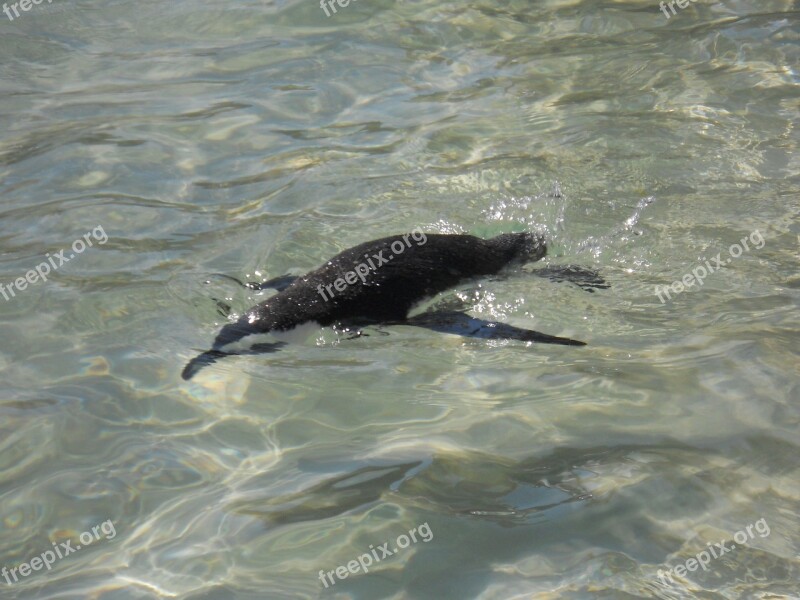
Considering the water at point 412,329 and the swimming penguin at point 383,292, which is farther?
the swimming penguin at point 383,292

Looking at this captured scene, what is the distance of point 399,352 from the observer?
14.3 feet

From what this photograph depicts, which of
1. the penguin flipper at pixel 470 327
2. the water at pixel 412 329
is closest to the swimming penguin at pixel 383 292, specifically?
the penguin flipper at pixel 470 327

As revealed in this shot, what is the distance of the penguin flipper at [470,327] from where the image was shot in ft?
13.9

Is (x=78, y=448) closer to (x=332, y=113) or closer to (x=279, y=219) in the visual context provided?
(x=279, y=219)

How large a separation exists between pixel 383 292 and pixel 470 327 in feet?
1.47

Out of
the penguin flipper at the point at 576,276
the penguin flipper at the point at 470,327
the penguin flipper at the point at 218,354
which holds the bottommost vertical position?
the penguin flipper at the point at 576,276

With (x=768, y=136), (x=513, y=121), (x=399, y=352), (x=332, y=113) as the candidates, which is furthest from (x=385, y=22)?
(x=399, y=352)

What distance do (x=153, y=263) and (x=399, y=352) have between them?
70.2 inches

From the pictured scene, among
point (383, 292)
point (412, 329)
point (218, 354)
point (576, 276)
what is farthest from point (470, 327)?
point (218, 354)

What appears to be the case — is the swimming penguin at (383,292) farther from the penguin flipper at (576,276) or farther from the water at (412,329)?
the penguin flipper at (576,276)

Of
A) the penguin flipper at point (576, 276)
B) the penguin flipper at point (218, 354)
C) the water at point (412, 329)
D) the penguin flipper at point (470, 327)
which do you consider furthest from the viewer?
the penguin flipper at point (576, 276)

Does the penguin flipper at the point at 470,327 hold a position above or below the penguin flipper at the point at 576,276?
above

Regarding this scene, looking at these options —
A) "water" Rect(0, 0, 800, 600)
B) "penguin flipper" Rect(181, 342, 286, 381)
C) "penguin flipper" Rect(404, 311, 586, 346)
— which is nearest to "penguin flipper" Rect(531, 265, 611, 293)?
"water" Rect(0, 0, 800, 600)

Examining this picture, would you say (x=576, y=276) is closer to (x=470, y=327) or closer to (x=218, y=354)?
(x=470, y=327)
